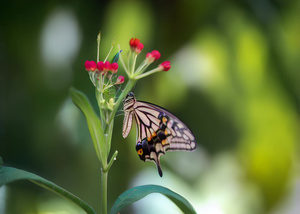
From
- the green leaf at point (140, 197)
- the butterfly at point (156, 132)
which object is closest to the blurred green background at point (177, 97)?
the butterfly at point (156, 132)

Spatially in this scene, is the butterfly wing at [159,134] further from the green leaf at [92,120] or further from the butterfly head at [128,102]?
the green leaf at [92,120]

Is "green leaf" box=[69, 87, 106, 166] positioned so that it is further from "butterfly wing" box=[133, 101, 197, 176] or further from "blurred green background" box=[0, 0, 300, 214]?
"blurred green background" box=[0, 0, 300, 214]

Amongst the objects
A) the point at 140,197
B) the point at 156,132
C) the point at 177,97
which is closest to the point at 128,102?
the point at 156,132

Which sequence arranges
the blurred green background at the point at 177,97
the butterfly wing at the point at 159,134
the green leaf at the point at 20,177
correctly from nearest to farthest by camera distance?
the green leaf at the point at 20,177, the butterfly wing at the point at 159,134, the blurred green background at the point at 177,97

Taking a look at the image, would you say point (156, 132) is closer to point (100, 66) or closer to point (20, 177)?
point (100, 66)

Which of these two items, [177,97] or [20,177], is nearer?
[20,177]

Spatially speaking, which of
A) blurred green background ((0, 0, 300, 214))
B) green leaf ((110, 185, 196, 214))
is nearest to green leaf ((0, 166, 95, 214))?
green leaf ((110, 185, 196, 214))

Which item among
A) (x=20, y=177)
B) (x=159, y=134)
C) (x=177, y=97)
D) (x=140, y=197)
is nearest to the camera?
(x=20, y=177)
